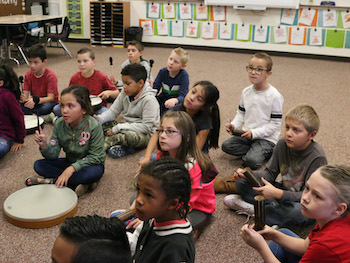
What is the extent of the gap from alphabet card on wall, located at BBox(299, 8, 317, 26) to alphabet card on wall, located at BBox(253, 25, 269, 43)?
551 mm

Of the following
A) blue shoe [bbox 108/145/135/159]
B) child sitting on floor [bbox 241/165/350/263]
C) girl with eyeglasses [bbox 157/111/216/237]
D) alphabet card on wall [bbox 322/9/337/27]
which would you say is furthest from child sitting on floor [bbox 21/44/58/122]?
alphabet card on wall [bbox 322/9/337/27]

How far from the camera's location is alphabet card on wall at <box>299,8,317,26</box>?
5.96 metres

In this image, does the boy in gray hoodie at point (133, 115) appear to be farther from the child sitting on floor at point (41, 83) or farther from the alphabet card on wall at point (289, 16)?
the alphabet card on wall at point (289, 16)

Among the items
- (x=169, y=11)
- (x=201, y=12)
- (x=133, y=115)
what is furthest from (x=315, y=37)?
(x=133, y=115)

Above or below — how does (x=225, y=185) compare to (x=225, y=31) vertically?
below

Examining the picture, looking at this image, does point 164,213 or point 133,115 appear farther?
point 133,115

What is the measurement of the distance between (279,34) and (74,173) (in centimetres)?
510

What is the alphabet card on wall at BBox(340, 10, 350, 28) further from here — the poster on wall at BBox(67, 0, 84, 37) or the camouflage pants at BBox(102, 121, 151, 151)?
the camouflage pants at BBox(102, 121, 151, 151)

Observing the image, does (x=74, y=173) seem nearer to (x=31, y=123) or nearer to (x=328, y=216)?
(x=31, y=123)

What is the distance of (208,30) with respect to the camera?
21.6 ft

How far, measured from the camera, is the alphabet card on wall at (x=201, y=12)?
6.45 metres

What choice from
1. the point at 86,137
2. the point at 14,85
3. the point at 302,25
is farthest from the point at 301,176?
the point at 302,25

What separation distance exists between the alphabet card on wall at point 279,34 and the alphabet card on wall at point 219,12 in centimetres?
85

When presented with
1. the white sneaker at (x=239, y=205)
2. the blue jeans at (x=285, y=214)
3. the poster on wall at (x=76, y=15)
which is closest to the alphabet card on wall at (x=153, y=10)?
the poster on wall at (x=76, y=15)
